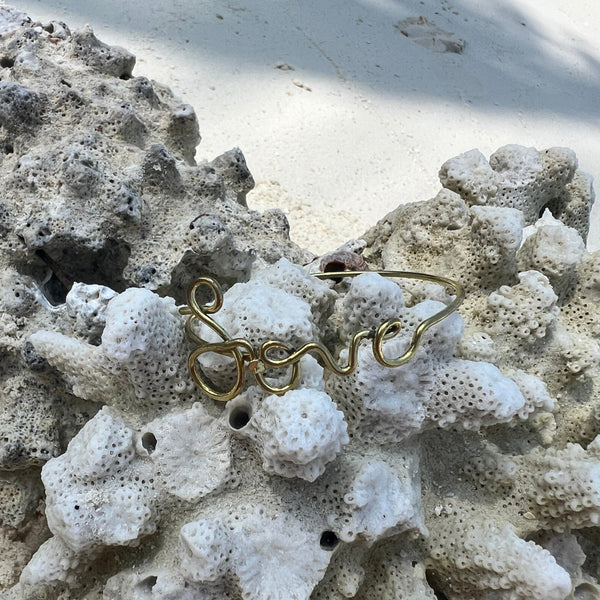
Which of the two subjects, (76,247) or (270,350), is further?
(76,247)

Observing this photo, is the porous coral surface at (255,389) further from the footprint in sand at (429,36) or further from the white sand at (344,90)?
the footprint in sand at (429,36)


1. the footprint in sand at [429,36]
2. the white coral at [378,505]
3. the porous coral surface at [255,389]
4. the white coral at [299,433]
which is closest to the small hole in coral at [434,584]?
the porous coral surface at [255,389]

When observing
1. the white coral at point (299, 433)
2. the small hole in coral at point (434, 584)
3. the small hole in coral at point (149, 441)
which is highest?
the white coral at point (299, 433)

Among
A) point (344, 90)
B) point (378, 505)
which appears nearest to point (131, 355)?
point (378, 505)

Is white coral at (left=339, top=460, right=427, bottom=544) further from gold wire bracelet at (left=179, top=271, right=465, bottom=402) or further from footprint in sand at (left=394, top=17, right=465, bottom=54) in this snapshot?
footprint in sand at (left=394, top=17, right=465, bottom=54)

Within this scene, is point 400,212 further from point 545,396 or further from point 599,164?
point 599,164

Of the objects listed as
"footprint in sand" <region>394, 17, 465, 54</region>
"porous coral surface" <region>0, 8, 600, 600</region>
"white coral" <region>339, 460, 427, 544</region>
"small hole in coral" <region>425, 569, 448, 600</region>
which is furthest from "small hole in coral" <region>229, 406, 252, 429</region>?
"footprint in sand" <region>394, 17, 465, 54</region>

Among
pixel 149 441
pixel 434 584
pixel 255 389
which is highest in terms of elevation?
pixel 255 389

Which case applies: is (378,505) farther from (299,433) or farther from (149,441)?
(149,441)
